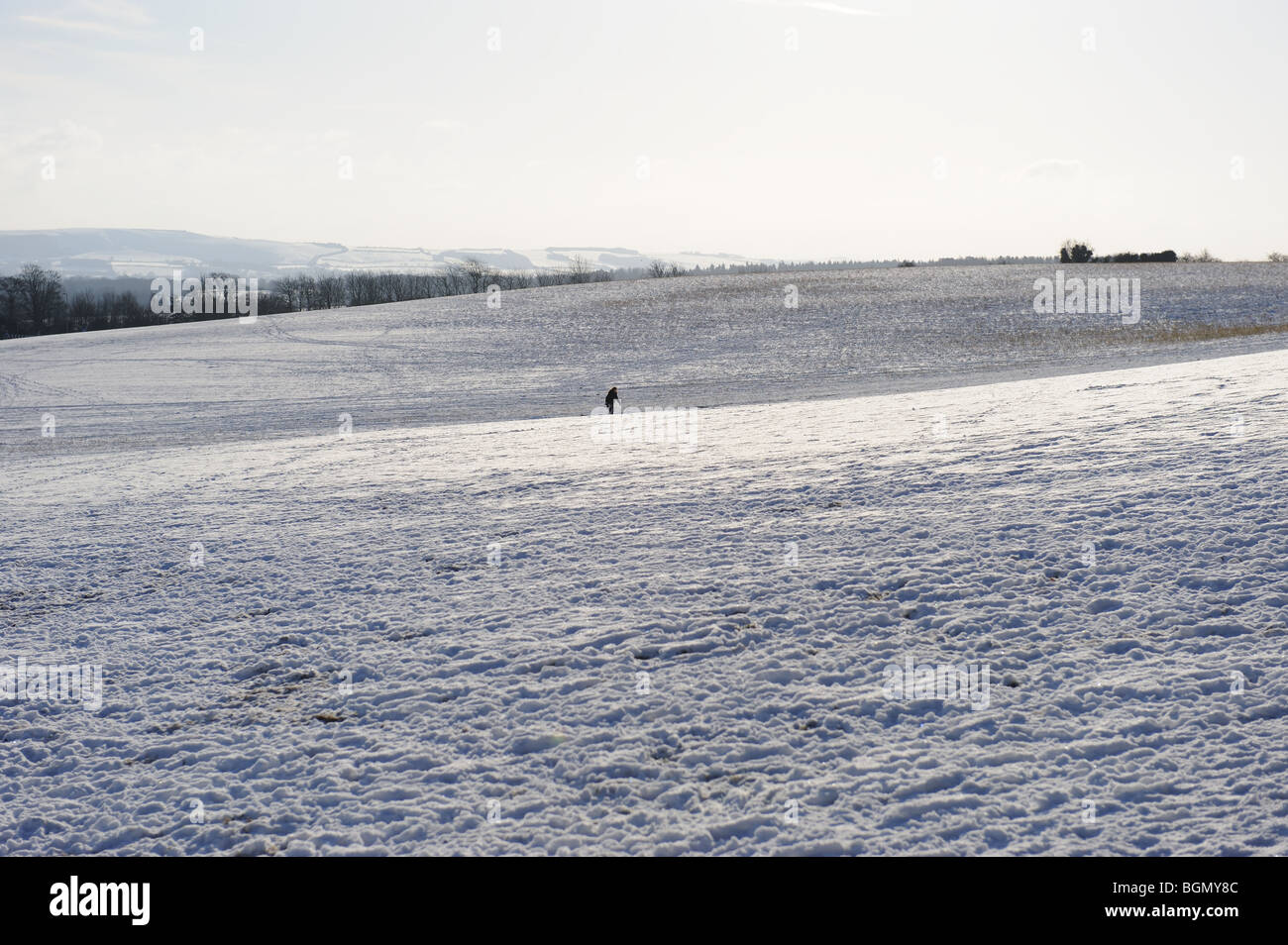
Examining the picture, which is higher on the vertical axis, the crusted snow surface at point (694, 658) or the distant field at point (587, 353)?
the distant field at point (587, 353)

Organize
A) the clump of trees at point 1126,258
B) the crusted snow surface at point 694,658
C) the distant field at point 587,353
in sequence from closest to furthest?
the crusted snow surface at point 694,658 → the distant field at point 587,353 → the clump of trees at point 1126,258

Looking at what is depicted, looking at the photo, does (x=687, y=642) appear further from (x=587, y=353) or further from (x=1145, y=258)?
(x=1145, y=258)

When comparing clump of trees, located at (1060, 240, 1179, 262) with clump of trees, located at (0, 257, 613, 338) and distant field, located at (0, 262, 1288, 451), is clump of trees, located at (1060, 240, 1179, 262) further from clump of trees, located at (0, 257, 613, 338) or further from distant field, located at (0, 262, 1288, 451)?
clump of trees, located at (0, 257, 613, 338)

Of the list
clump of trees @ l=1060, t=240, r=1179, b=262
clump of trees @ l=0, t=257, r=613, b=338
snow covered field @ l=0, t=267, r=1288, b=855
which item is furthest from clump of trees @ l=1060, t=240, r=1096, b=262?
snow covered field @ l=0, t=267, r=1288, b=855

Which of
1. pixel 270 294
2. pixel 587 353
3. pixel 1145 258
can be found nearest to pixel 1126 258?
pixel 1145 258

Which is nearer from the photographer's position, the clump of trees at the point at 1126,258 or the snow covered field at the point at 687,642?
the snow covered field at the point at 687,642

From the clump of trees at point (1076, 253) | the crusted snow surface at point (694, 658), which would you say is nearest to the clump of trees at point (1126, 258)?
the clump of trees at point (1076, 253)

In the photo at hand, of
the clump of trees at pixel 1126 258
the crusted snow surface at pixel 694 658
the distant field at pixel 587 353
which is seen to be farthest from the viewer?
the clump of trees at pixel 1126 258

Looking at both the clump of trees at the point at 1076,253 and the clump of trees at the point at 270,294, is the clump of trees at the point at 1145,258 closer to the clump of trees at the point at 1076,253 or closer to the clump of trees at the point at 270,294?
the clump of trees at the point at 1076,253

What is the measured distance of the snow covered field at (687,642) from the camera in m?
4.92

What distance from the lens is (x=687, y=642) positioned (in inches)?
268
